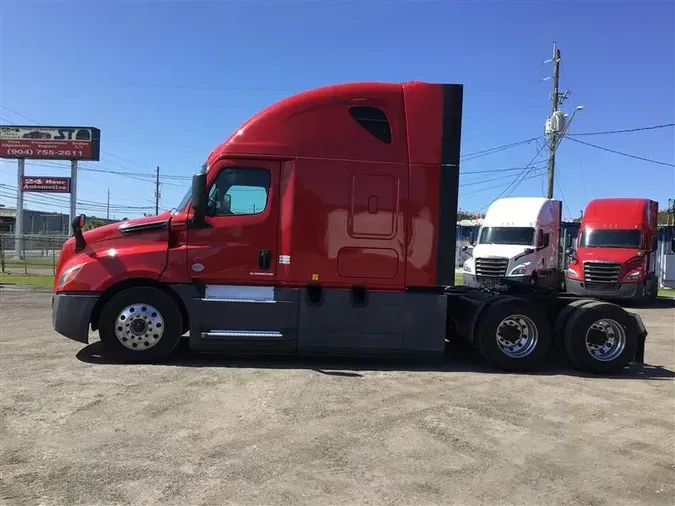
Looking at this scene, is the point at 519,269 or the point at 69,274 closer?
the point at 69,274

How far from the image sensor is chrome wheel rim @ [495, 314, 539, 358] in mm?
7766

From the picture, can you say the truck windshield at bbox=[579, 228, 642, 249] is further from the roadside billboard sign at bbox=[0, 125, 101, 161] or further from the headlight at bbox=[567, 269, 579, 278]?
the roadside billboard sign at bbox=[0, 125, 101, 161]

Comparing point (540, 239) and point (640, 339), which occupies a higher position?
point (540, 239)

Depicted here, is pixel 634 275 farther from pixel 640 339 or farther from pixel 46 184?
pixel 46 184

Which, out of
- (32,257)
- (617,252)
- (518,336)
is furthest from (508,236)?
(32,257)

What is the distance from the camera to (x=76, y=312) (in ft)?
24.2

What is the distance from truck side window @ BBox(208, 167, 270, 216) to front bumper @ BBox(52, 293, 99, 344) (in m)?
1.99

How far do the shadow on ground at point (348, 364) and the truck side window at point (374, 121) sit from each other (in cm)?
312

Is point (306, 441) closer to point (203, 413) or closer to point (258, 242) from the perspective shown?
point (203, 413)

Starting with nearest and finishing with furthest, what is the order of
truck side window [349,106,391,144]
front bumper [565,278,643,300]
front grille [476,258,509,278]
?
1. truck side window [349,106,391,144]
2. front bumper [565,278,643,300]
3. front grille [476,258,509,278]

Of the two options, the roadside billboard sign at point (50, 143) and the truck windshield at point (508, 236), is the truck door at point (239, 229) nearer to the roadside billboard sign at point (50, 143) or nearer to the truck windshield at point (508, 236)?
the truck windshield at point (508, 236)

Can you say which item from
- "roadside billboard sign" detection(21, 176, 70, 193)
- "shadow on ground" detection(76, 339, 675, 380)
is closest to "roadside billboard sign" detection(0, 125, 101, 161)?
"roadside billboard sign" detection(21, 176, 70, 193)

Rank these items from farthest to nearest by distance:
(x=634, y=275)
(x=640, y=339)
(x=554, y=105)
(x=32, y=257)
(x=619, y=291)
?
(x=32, y=257), (x=554, y=105), (x=619, y=291), (x=634, y=275), (x=640, y=339)

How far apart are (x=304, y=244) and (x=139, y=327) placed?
2.46 meters
